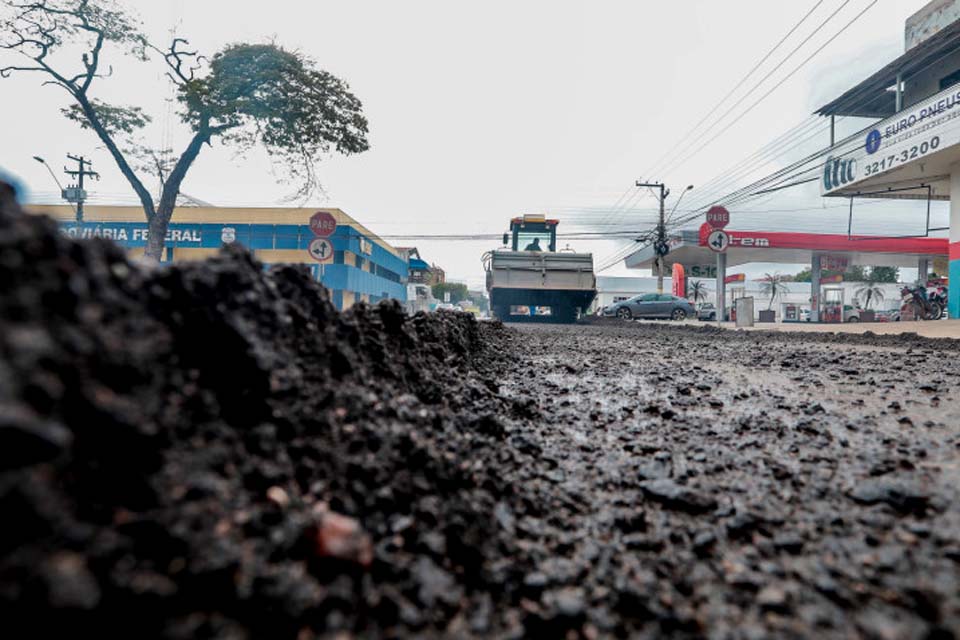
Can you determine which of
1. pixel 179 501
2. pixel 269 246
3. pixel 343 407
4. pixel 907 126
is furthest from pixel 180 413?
pixel 269 246

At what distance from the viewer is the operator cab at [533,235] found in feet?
58.5

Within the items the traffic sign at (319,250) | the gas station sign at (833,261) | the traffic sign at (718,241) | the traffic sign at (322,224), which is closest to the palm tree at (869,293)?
the gas station sign at (833,261)

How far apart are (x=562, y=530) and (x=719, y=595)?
41 cm

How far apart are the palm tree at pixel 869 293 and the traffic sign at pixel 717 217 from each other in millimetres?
41482

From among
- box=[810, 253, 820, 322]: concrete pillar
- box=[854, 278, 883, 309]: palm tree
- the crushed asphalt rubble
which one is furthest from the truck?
box=[854, 278, 883, 309]: palm tree

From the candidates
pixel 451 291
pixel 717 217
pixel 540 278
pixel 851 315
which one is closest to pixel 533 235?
pixel 540 278

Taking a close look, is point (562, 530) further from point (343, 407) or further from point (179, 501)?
point (179, 501)

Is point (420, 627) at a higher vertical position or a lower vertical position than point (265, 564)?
lower

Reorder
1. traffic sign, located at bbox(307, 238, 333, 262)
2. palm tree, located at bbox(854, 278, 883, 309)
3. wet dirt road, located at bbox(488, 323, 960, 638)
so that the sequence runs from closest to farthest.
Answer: wet dirt road, located at bbox(488, 323, 960, 638) → traffic sign, located at bbox(307, 238, 333, 262) → palm tree, located at bbox(854, 278, 883, 309)

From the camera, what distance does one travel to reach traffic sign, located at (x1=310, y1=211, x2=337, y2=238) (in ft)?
33.1

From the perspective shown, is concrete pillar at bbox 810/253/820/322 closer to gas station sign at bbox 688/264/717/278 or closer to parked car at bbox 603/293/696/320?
parked car at bbox 603/293/696/320

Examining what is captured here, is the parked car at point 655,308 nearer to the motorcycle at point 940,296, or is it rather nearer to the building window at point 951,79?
the motorcycle at point 940,296

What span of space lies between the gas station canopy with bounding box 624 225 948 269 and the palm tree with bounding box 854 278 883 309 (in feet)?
47.5

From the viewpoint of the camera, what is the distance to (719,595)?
1022 mm
